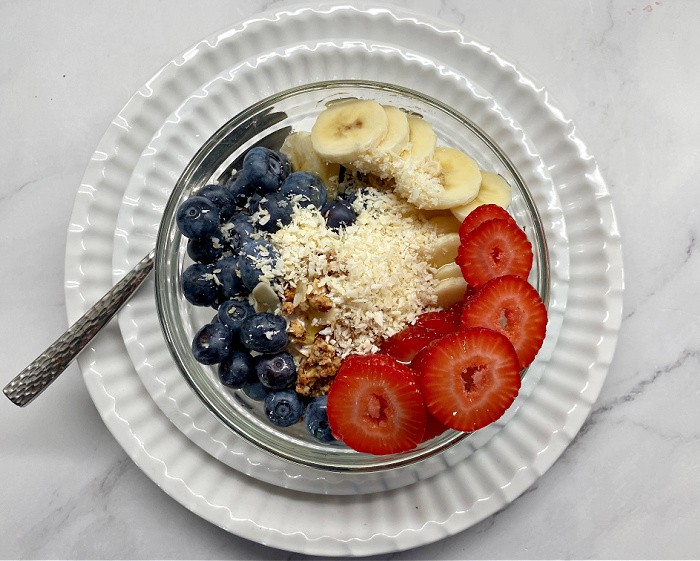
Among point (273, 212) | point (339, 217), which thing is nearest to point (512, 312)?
point (339, 217)

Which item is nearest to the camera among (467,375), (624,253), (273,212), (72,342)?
(467,375)

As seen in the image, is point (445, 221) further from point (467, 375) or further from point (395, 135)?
point (467, 375)

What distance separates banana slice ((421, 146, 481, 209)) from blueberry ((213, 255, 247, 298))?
0.35 meters

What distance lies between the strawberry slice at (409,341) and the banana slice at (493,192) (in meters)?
0.23

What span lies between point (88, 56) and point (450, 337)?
3.65 feet

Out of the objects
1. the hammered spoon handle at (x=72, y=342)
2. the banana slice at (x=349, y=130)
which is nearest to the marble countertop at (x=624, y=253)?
the hammered spoon handle at (x=72, y=342)

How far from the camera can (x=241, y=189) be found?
1.20 meters

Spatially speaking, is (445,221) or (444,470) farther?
(444,470)

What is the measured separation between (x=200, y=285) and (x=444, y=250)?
442 millimetres

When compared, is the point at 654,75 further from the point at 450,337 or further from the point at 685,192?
the point at 450,337

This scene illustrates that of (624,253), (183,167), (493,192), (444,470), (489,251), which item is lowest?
(444,470)

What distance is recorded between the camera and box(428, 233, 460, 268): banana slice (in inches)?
46.5

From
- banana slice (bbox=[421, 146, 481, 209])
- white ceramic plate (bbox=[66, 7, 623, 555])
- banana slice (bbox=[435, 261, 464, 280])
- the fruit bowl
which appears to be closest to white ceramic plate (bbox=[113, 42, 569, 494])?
white ceramic plate (bbox=[66, 7, 623, 555])

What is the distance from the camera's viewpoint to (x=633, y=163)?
1542mm
